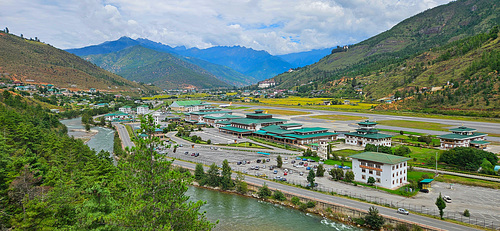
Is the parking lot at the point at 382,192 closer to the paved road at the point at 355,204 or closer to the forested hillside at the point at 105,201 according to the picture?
the paved road at the point at 355,204

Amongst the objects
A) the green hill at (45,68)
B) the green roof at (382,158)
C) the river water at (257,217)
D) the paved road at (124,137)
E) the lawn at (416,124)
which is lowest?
the river water at (257,217)

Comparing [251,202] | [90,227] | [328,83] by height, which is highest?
[328,83]

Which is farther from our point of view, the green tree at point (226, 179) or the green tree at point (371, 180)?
the green tree at point (226, 179)

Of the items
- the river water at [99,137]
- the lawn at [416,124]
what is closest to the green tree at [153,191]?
the river water at [99,137]

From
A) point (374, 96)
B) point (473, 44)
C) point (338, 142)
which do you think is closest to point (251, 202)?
point (338, 142)

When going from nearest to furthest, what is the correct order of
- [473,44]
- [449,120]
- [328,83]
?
[449,120] < [473,44] < [328,83]

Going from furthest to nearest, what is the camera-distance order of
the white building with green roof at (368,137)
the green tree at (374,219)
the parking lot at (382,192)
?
the white building with green roof at (368,137), the parking lot at (382,192), the green tree at (374,219)

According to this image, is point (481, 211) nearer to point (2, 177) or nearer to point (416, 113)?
point (2, 177)
